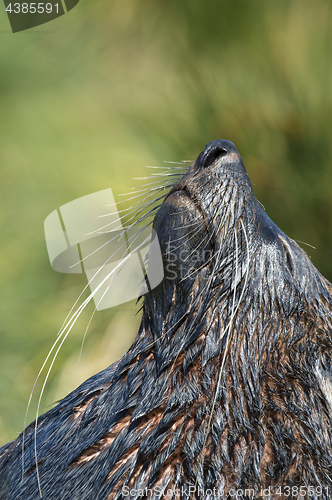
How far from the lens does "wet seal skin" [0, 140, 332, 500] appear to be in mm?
1123

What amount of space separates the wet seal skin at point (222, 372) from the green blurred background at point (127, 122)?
1.56 metres

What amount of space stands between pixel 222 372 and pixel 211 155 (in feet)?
1.92

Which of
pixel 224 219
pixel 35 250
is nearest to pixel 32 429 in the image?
pixel 224 219

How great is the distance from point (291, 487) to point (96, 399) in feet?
2.11

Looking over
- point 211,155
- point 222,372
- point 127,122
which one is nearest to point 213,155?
point 211,155

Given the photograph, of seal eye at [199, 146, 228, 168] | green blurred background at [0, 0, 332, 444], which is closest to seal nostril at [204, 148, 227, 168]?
seal eye at [199, 146, 228, 168]

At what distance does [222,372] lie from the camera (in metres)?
1.18

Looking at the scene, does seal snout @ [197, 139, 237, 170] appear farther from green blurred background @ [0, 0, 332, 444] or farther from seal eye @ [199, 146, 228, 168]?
green blurred background @ [0, 0, 332, 444]

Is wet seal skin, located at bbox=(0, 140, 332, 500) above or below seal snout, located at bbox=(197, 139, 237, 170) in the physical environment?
below

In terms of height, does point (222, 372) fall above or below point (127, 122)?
below

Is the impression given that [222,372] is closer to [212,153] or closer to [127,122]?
[212,153]

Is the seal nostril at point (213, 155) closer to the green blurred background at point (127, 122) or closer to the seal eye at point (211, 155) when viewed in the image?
the seal eye at point (211, 155)

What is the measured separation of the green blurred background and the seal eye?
155cm

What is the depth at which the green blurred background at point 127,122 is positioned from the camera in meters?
2.65
